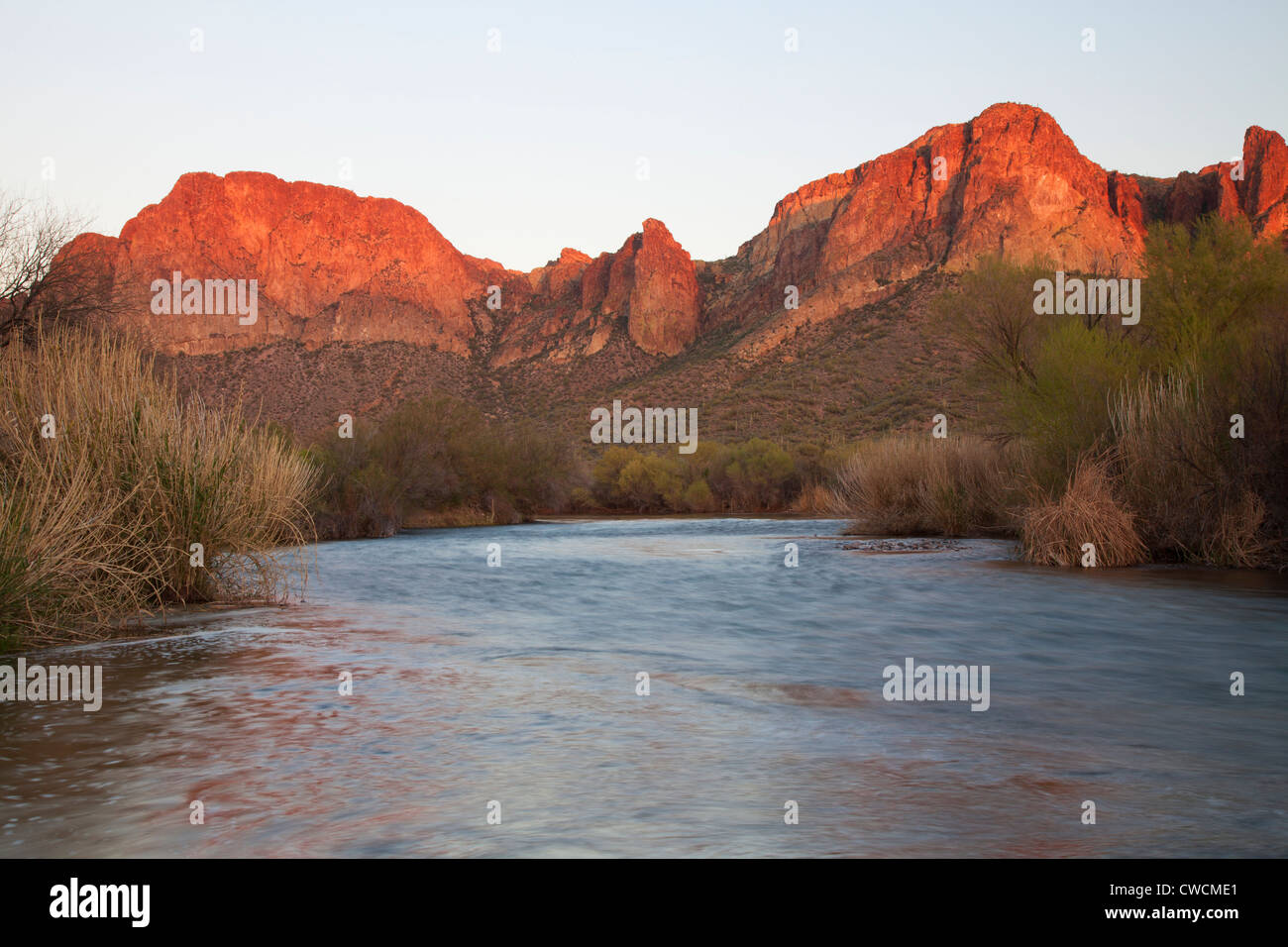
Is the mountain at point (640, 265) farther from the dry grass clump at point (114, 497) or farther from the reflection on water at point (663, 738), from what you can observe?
the reflection on water at point (663, 738)

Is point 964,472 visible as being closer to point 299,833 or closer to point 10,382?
point 10,382

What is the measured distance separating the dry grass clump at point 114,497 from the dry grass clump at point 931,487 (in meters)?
16.6

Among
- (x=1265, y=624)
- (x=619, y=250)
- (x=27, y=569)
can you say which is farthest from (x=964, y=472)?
(x=619, y=250)

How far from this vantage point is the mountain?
69.7 metres

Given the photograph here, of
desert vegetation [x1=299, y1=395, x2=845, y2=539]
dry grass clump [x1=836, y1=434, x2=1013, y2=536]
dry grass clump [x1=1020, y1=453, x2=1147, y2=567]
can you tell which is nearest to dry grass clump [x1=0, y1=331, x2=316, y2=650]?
dry grass clump [x1=1020, y1=453, x2=1147, y2=567]

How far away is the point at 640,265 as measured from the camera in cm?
9625

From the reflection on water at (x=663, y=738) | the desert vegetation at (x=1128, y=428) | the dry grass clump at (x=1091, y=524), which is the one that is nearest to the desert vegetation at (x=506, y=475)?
the desert vegetation at (x=1128, y=428)

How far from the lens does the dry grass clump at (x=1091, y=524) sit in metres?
16.2

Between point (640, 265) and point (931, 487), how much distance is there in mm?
75208

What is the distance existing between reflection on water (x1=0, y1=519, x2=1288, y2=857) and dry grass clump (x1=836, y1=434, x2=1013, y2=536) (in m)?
11.7

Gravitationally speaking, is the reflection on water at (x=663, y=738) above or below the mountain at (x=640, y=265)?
below

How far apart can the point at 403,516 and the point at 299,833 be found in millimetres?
30569

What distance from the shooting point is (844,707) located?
20.8 ft

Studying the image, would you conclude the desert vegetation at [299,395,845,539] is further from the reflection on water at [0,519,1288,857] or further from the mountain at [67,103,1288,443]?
the reflection on water at [0,519,1288,857]
